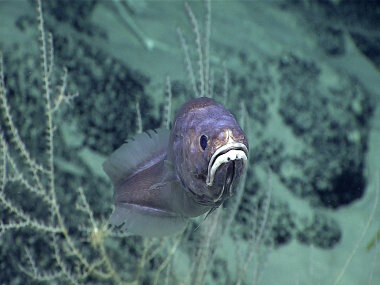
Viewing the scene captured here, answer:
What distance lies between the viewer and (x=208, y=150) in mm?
1468

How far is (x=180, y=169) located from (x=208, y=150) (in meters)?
0.23

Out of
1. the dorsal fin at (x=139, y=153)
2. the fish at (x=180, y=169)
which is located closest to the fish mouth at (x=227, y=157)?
the fish at (x=180, y=169)

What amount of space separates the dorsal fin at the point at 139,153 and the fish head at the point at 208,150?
21cm

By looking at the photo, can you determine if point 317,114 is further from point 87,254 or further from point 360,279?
point 87,254

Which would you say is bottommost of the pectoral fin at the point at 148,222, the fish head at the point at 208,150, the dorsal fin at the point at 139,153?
the pectoral fin at the point at 148,222

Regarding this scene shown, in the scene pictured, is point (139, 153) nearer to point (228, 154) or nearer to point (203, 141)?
point (203, 141)

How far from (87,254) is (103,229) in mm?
500

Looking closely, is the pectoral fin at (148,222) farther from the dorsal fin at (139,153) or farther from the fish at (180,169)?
the dorsal fin at (139,153)

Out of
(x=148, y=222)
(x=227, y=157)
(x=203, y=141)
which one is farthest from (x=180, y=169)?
(x=148, y=222)

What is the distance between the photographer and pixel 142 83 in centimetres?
441

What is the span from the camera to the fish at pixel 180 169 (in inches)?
57.5

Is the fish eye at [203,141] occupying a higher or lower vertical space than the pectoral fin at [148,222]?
higher

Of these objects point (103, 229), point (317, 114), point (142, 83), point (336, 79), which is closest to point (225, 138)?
point (103, 229)

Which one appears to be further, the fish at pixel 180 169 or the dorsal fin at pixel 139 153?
the dorsal fin at pixel 139 153
